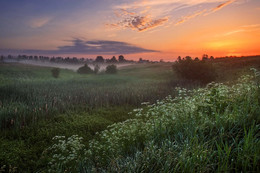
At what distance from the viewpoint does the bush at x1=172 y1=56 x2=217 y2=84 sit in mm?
27406

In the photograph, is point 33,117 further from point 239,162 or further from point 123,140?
point 239,162

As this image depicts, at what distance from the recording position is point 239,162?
122 inches

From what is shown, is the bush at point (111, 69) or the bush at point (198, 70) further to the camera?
the bush at point (111, 69)

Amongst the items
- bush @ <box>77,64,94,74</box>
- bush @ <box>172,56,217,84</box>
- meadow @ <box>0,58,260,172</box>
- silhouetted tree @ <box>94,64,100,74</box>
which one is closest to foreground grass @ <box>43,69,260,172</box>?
meadow @ <box>0,58,260,172</box>

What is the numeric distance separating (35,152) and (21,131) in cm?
232

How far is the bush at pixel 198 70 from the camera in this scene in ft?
89.9

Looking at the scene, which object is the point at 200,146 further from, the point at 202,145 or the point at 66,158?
the point at 66,158

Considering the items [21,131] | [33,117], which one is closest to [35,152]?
[21,131]

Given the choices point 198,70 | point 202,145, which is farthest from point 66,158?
point 198,70

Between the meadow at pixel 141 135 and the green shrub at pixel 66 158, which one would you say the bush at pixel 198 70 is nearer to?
the meadow at pixel 141 135

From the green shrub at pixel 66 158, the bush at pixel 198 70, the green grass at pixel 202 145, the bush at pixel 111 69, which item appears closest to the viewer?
the green grass at pixel 202 145

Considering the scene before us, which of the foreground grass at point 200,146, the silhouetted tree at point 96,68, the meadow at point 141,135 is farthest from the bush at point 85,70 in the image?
the foreground grass at point 200,146

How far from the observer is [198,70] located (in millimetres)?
27578

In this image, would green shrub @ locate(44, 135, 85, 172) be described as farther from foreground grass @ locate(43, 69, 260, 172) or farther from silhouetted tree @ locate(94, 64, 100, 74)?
silhouetted tree @ locate(94, 64, 100, 74)
